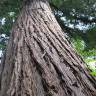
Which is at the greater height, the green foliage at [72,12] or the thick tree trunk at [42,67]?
the green foliage at [72,12]

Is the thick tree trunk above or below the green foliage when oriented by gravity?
below

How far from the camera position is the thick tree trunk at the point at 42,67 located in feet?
8.59

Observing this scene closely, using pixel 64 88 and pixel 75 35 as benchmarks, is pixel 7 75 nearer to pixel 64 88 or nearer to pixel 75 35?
pixel 64 88

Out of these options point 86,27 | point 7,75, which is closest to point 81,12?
point 86,27

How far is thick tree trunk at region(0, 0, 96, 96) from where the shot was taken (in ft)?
8.59

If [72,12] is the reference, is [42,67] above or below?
below

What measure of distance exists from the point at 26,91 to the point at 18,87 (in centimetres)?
16

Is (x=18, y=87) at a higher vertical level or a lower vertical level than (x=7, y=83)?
lower

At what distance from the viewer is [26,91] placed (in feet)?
8.60

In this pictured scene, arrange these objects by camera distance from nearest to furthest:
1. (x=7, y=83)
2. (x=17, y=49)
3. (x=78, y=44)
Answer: (x=7, y=83) < (x=17, y=49) < (x=78, y=44)

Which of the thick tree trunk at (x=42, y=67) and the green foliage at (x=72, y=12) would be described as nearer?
the thick tree trunk at (x=42, y=67)

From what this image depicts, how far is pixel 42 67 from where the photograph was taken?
2967 mm

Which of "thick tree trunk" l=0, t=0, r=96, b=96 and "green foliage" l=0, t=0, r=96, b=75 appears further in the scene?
"green foliage" l=0, t=0, r=96, b=75

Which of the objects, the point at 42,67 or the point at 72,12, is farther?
the point at 72,12
